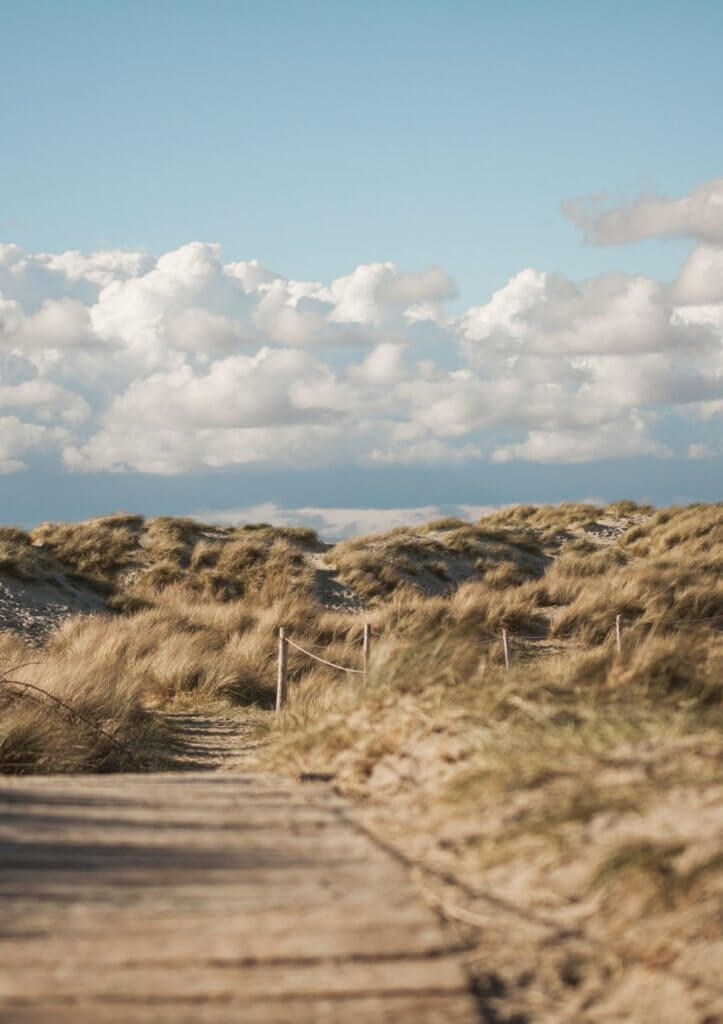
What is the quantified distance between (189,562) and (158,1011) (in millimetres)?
22979

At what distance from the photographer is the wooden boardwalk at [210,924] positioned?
3.09m

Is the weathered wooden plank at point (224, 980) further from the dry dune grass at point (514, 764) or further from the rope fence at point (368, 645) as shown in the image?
the rope fence at point (368, 645)

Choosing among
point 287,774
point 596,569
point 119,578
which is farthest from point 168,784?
point 596,569

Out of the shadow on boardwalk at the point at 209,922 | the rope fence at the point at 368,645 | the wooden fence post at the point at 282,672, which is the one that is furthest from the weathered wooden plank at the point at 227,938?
the wooden fence post at the point at 282,672

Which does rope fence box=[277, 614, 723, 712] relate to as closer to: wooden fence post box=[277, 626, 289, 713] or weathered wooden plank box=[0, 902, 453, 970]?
wooden fence post box=[277, 626, 289, 713]

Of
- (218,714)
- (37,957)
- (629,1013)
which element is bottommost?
(218,714)

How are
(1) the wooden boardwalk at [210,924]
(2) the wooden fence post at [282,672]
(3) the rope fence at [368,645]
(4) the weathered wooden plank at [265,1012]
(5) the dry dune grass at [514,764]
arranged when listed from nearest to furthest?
(4) the weathered wooden plank at [265,1012]
(1) the wooden boardwalk at [210,924]
(5) the dry dune grass at [514,764]
(3) the rope fence at [368,645]
(2) the wooden fence post at [282,672]

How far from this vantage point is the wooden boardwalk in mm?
3094

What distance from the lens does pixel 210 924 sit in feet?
11.6

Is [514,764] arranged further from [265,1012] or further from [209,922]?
[265,1012]

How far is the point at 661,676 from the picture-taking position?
22.9 ft

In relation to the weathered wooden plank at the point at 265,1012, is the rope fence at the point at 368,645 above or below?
below

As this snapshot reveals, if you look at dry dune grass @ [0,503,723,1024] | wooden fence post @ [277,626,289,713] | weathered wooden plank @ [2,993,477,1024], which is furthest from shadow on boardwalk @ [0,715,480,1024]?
wooden fence post @ [277,626,289,713]

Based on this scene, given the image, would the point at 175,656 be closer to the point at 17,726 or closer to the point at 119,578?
the point at 17,726
